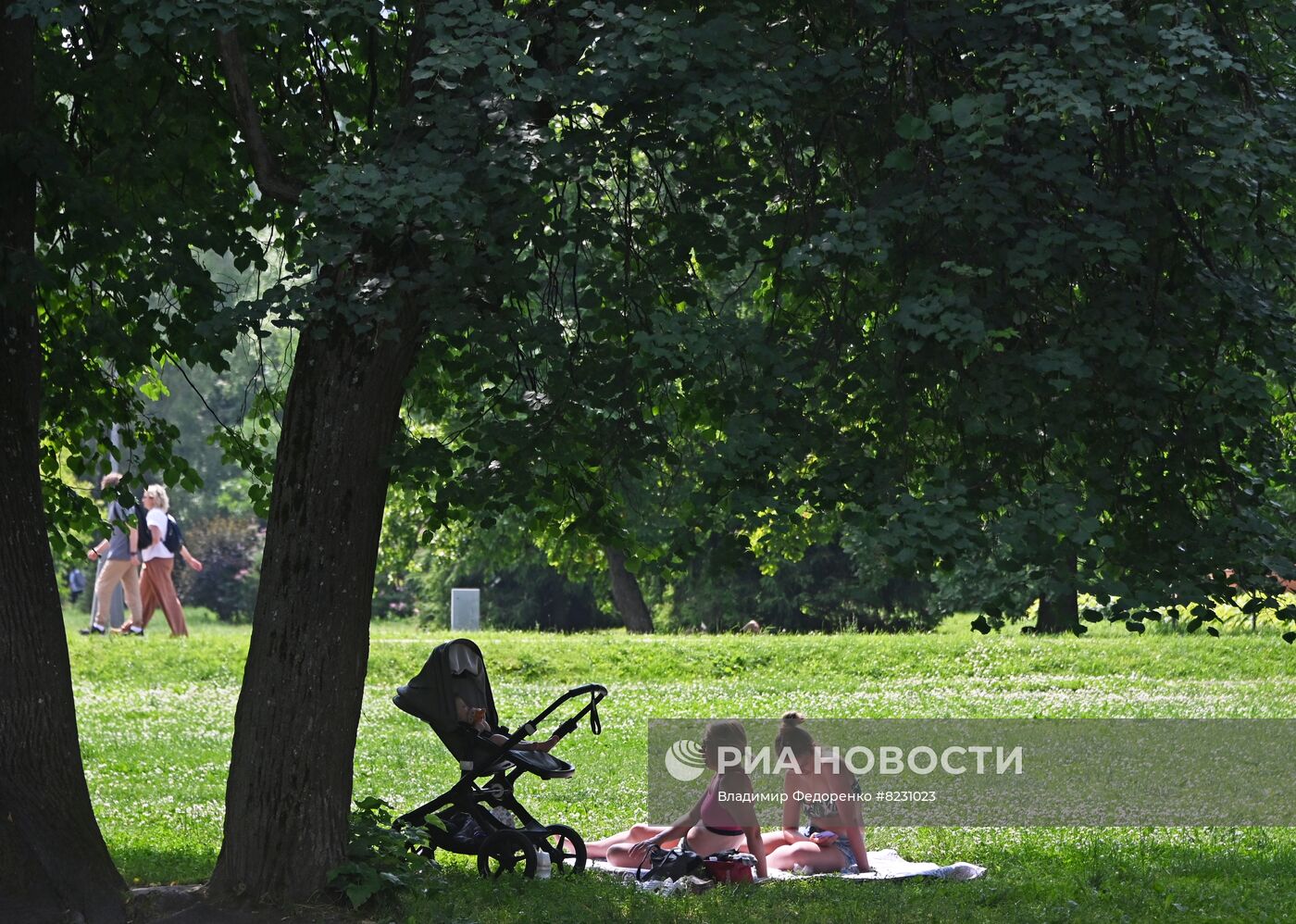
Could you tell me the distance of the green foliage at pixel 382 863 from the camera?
7.75 m

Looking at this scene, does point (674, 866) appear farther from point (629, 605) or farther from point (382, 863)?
point (629, 605)

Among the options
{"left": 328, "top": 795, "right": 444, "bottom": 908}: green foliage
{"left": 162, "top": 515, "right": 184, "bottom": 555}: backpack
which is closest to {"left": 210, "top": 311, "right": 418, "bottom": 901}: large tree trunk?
{"left": 328, "top": 795, "right": 444, "bottom": 908}: green foliage

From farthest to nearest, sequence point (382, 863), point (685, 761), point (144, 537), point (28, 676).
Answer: point (144, 537)
point (685, 761)
point (382, 863)
point (28, 676)

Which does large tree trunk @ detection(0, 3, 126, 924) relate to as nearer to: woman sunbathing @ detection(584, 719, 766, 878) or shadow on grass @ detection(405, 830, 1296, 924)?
shadow on grass @ detection(405, 830, 1296, 924)

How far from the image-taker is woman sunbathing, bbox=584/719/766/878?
8539mm

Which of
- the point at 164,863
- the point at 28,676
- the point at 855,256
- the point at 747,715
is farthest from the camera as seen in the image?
the point at 747,715

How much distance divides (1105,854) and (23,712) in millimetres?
6359

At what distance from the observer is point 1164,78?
6164 mm

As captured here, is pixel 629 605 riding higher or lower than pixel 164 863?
higher

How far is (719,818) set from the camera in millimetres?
8766

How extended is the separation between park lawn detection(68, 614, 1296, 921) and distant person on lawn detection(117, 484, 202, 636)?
3.03 ft

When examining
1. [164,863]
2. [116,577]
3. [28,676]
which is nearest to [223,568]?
[116,577]

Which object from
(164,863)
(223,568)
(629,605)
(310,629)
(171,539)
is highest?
(171,539)

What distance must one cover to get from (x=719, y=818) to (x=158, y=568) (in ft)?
46.1
